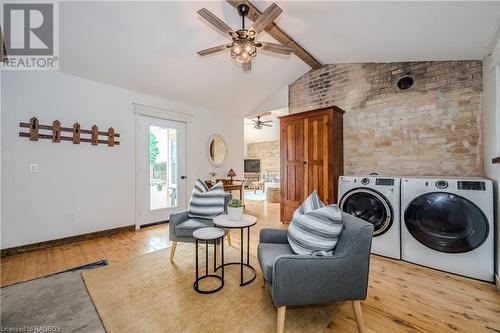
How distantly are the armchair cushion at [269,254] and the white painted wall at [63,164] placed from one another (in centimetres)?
287

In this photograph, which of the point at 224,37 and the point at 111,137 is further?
the point at 111,137

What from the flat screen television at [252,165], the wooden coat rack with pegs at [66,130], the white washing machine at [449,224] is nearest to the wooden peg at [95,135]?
the wooden coat rack with pegs at [66,130]

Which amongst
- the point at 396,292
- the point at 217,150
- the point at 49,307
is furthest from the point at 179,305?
the point at 217,150

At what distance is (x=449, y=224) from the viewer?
2145mm

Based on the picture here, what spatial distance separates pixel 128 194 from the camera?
367 cm

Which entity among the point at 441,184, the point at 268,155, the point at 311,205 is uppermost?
the point at 268,155

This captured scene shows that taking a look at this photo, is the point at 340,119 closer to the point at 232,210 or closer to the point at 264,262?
the point at 232,210

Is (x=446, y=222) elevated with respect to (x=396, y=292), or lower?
elevated

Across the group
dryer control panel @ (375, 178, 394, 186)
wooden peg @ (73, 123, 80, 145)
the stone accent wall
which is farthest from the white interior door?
the stone accent wall

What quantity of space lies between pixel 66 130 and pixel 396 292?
4381 mm

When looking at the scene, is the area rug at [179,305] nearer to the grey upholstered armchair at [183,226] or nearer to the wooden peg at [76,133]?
the grey upholstered armchair at [183,226]

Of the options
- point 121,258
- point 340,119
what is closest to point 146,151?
point 121,258

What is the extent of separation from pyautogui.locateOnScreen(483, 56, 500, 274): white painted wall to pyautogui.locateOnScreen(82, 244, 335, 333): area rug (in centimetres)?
194

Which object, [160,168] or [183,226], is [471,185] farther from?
[160,168]
